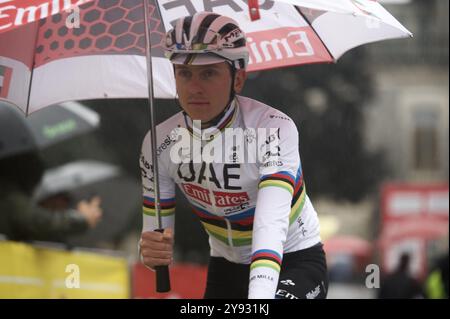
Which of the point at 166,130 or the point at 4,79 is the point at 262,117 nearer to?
the point at 166,130

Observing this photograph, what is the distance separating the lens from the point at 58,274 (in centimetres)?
960

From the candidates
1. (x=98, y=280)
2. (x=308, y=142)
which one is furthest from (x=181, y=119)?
(x=308, y=142)

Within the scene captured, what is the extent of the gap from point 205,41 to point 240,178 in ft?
2.33

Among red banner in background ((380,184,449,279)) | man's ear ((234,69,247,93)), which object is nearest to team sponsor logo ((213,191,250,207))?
man's ear ((234,69,247,93))

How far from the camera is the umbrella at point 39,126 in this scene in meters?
9.38

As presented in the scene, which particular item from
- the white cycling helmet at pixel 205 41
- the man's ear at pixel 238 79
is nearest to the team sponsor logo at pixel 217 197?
the man's ear at pixel 238 79

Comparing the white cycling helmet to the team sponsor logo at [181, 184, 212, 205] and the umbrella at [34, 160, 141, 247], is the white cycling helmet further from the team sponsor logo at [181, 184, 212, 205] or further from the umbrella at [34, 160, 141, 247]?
the umbrella at [34, 160, 141, 247]

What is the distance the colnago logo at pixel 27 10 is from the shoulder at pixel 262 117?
111cm

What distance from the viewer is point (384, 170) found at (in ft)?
126

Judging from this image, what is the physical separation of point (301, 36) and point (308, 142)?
22902mm

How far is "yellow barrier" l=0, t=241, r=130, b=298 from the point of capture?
8773mm

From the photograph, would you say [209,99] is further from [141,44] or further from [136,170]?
[136,170]

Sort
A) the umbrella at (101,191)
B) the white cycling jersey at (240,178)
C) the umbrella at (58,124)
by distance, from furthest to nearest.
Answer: the umbrella at (101,191)
the umbrella at (58,124)
the white cycling jersey at (240,178)

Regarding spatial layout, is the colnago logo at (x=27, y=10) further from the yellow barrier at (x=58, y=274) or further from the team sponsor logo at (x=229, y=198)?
the yellow barrier at (x=58, y=274)
